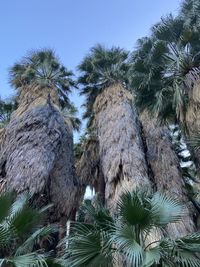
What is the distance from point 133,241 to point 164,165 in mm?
8938

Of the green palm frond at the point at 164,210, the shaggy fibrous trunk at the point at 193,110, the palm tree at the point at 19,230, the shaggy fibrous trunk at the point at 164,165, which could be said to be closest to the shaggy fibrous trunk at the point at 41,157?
the palm tree at the point at 19,230

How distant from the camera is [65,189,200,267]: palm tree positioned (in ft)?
25.1

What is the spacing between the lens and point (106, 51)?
885 inches

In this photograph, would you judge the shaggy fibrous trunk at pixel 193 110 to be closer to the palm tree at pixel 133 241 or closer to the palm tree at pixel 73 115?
the palm tree at pixel 133 241

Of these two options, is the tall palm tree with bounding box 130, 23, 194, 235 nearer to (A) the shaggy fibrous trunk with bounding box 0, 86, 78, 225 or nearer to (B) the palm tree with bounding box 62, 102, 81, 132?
(A) the shaggy fibrous trunk with bounding box 0, 86, 78, 225

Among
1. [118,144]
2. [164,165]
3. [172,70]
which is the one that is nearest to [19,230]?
[118,144]

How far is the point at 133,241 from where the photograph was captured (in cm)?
801

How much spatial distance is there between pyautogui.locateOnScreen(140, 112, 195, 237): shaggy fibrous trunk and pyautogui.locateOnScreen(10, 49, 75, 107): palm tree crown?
4.96m

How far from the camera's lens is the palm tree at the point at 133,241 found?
301 inches

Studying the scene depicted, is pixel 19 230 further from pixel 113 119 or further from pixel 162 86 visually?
pixel 113 119

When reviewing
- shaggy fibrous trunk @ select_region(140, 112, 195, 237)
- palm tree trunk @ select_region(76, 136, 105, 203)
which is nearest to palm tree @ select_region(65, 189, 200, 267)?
shaggy fibrous trunk @ select_region(140, 112, 195, 237)

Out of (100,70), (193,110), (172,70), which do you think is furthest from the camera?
(100,70)

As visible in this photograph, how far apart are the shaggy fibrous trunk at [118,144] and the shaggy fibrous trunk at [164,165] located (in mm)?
834

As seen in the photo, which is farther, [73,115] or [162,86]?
[73,115]
